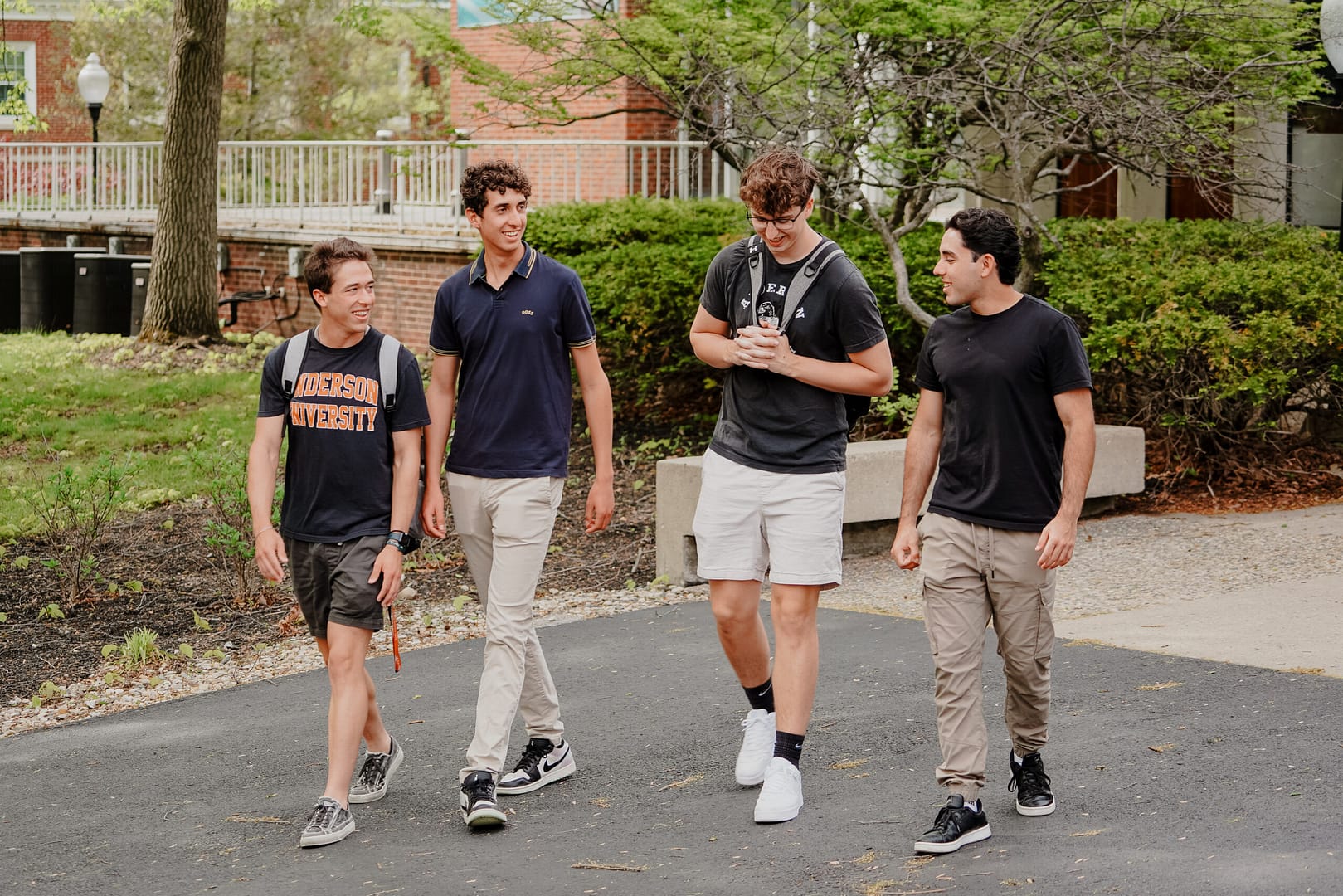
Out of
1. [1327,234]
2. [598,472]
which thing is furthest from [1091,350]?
[598,472]

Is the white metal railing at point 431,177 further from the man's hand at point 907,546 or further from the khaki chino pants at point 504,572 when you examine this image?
the man's hand at point 907,546

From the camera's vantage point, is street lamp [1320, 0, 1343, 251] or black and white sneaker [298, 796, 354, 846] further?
street lamp [1320, 0, 1343, 251]

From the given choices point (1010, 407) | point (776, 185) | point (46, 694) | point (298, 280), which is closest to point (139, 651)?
point (46, 694)

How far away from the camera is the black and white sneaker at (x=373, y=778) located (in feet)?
16.4

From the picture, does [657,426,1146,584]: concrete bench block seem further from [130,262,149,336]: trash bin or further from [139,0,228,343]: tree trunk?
[130,262,149,336]: trash bin

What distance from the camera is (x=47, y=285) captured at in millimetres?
20984

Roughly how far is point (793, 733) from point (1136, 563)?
4355 millimetres

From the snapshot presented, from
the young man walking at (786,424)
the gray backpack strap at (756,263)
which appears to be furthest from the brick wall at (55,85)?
the young man walking at (786,424)

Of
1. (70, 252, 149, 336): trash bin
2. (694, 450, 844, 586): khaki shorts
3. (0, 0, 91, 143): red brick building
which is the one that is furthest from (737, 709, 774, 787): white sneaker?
(0, 0, 91, 143): red brick building

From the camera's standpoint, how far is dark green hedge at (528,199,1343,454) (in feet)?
31.8

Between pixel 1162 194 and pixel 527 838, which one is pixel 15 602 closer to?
pixel 527 838

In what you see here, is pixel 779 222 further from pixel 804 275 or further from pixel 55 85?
pixel 55 85

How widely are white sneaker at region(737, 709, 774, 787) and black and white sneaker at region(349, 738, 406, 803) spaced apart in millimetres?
1111

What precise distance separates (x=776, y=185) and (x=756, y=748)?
5.77 ft
